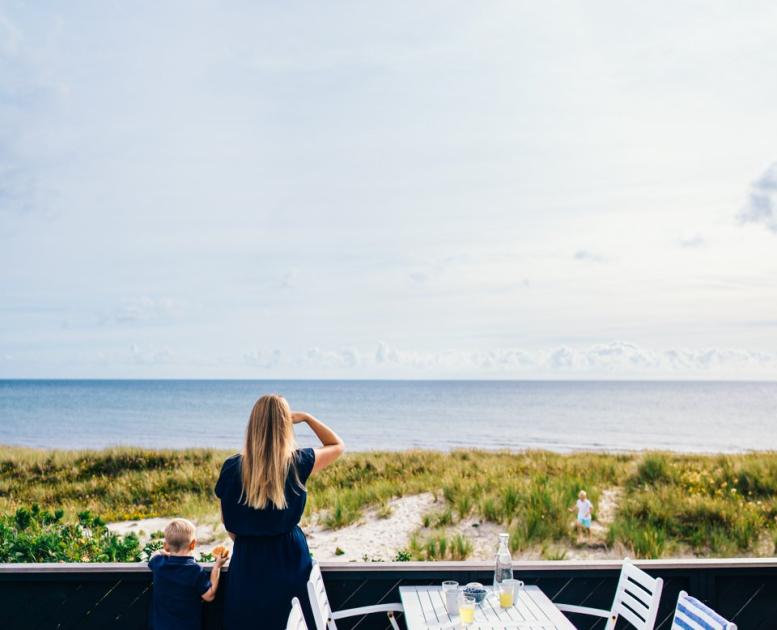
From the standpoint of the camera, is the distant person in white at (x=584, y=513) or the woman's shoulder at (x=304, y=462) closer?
the woman's shoulder at (x=304, y=462)

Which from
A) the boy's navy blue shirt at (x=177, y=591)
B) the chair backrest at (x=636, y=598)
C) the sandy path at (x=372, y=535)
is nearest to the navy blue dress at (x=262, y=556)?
the boy's navy blue shirt at (x=177, y=591)

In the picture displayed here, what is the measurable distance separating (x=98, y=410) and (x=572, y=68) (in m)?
44.7

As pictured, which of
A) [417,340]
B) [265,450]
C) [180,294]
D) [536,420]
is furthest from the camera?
[417,340]

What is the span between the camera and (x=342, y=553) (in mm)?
6922

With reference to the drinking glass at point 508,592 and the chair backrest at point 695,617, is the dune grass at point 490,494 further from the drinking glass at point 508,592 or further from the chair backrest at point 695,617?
the chair backrest at point 695,617

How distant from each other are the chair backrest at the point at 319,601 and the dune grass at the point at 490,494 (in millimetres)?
3209

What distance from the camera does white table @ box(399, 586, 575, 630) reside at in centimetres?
278

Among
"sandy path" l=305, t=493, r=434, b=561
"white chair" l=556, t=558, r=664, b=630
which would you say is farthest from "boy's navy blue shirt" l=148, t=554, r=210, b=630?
"sandy path" l=305, t=493, r=434, b=561

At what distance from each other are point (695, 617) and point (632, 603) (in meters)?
0.56

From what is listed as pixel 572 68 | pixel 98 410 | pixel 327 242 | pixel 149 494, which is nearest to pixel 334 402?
pixel 327 242

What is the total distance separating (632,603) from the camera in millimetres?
3092

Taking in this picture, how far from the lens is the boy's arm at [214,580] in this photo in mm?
3068

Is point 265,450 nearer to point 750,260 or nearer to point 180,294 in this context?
point 750,260

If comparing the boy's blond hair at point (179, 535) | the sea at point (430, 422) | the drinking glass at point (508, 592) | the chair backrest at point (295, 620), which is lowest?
the sea at point (430, 422)
